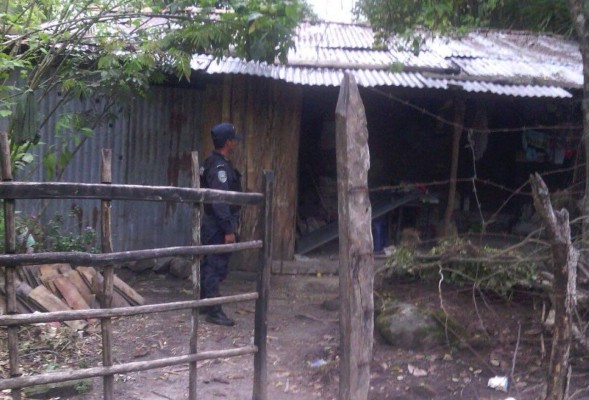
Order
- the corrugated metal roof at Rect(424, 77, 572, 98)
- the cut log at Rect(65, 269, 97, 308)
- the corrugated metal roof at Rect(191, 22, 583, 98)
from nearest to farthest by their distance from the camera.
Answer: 1. the cut log at Rect(65, 269, 97, 308)
2. the corrugated metal roof at Rect(191, 22, 583, 98)
3. the corrugated metal roof at Rect(424, 77, 572, 98)

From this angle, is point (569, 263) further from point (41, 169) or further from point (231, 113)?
point (41, 169)

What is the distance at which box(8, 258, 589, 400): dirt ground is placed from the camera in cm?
506

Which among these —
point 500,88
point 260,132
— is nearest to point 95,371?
point 260,132

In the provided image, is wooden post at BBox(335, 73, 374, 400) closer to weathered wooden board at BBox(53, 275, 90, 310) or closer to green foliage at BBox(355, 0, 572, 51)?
green foliage at BBox(355, 0, 572, 51)

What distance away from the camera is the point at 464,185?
35.8 feet

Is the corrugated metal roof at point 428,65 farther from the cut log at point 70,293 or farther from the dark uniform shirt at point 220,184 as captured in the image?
the cut log at point 70,293

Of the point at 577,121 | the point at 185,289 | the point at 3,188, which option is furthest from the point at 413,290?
the point at 577,121

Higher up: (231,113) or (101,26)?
(101,26)

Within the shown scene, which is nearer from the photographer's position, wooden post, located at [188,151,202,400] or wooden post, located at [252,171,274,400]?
wooden post, located at [188,151,202,400]

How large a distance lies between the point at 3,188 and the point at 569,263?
2.90 metres

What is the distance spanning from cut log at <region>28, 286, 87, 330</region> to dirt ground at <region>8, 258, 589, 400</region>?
402mm

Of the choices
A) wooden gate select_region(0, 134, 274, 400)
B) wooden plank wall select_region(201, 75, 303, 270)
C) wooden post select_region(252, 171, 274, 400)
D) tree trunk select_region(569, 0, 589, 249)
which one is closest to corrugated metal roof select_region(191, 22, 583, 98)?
wooden plank wall select_region(201, 75, 303, 270)

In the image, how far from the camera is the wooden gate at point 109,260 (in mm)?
3652

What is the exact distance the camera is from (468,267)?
235 inches
